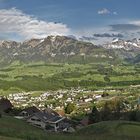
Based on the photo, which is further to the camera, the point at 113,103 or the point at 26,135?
the point at 113,103

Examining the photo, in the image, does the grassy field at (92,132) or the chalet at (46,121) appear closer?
the grassy field at (92,132)

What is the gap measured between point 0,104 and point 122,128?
56.5m

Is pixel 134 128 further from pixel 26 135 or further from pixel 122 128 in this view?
pixel 26 135

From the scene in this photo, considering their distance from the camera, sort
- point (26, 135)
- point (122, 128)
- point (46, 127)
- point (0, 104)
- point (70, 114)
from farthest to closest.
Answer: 1. point (70, 114)
2. point (0, 104)
3. point (46, 127)
4. point (122, 128)
5. point (26, 135)

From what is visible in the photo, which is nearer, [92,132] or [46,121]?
[92,132]

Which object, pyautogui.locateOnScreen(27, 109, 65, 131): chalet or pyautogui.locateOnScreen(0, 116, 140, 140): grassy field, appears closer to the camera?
pyautogui.locateOnScreen(0, 116, 140, 140): grassy field

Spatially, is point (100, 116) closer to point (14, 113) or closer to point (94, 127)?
point (14, 113)

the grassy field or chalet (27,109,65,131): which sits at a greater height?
the grassy field

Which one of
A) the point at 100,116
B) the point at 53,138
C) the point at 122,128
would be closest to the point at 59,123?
the point at 100,116

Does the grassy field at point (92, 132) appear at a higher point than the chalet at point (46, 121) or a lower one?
higher

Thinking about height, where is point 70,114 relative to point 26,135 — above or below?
below

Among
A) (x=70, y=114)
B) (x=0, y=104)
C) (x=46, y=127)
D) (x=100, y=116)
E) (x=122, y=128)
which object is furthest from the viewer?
(x=70, y=114)

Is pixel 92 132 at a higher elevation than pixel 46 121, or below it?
higher

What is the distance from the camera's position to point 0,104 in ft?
382
